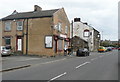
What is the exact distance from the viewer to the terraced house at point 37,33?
2644 centimetres

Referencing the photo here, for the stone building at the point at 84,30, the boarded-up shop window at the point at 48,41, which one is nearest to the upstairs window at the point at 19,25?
the boarded-up shop window at the point at 48,41

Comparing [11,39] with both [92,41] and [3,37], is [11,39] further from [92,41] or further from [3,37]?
[92,41]

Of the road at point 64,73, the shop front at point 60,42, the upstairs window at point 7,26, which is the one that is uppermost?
the upstairs window at point 7,26

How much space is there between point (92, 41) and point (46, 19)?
38.6 meters

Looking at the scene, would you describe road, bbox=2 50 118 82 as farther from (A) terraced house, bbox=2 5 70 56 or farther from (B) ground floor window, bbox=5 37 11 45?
(B) ground floor window, bbox=5 37 11 45

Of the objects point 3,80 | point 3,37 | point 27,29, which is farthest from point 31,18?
point 3,80

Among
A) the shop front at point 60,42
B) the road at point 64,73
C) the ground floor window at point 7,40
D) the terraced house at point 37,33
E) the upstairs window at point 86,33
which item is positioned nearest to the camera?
the road at point 64,73

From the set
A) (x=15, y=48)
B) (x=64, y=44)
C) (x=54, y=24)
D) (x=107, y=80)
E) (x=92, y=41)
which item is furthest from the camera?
(x=92, y=41)

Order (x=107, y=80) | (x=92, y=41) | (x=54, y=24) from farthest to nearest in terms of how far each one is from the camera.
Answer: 1. (x=92, y=41)
2. (x=54, y=24)
3. (x=107, y=80)

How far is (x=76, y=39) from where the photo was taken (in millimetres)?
53250

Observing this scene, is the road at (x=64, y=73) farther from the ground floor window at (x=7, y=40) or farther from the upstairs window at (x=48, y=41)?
the ground floor window at (x=7, y=40)

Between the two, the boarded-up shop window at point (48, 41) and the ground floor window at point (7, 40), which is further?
the ground floor window at point (7, 40)

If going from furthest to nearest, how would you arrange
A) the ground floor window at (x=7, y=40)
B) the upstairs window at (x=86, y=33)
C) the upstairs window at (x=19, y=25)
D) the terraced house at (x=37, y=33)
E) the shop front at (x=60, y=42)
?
the upstairs window at (x=86, y=33), the ground floor window at (x=7, y=40), the upstairs window at (x=19, y=25), the shop front at (x=60, y=42), the terraced house at (x=37, y=33)

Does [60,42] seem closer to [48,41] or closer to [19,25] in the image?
[48,41]
